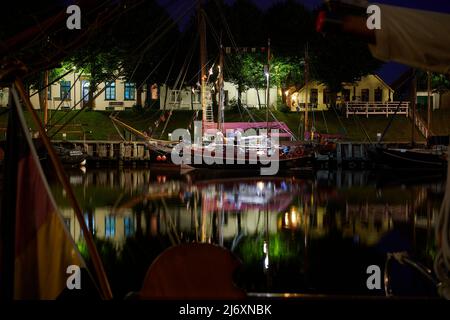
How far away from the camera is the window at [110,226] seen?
56.1ft

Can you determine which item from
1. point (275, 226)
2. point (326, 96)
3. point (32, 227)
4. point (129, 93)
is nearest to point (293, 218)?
point (275, 226)

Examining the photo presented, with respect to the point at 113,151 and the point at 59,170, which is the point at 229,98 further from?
the point at 59,170

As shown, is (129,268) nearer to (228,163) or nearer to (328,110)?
(228,163)

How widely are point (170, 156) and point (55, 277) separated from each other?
1565 inches

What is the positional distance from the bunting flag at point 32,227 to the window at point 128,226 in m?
11.9

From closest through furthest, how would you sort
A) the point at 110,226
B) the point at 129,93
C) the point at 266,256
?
the point at 266,256 < the point at 110,226 < the point at 129,93

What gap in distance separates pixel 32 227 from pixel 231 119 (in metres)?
56.7

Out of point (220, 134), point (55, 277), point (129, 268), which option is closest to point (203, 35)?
point (220, 134)

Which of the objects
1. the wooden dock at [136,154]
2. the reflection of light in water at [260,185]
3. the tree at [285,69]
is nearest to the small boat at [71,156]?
the wooden dock at [136,154]

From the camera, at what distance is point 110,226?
1856 cm

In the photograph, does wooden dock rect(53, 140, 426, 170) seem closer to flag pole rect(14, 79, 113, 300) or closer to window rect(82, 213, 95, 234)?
window rect(82, 213, 95, 234)

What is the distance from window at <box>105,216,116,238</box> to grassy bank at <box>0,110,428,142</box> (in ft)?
110

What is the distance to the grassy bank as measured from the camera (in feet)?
182
